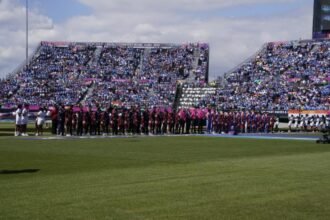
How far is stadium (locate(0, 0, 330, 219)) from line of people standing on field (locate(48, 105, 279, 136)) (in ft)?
0.25

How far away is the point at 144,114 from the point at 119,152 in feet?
47.4

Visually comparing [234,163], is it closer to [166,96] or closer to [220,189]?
[220,189]

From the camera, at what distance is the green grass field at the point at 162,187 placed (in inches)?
300

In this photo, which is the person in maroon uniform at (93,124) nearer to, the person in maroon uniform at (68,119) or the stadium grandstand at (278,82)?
the person in maroon uniform at (68,119)

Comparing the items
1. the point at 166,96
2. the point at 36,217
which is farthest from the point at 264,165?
the point at 166,96

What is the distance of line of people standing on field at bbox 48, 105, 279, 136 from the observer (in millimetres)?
28984

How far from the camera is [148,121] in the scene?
105 feet

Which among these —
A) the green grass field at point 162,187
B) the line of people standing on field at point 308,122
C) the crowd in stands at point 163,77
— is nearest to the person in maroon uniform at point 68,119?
the green grass field at point 162,187

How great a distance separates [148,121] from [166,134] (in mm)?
1217

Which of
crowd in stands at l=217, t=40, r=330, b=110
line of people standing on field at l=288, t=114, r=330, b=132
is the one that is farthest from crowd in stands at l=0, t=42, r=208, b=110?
line of people standing on field at l=288, t=114, r=330, b=132

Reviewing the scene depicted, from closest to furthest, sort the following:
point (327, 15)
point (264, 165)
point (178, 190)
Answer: point (178, 190) < point (264, 165) < point (327, 15)

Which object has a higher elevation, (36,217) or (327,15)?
(327,15)

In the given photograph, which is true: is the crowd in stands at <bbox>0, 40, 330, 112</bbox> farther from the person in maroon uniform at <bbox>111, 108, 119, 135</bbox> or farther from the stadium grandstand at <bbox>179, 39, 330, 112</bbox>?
the person in maroon uniform at <bbox>111, 108, 119, 135</bbox>

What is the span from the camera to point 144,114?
104 feet
